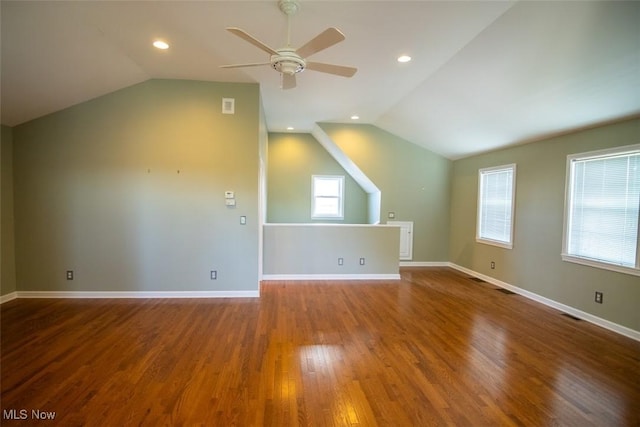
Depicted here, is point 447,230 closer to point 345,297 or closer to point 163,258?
point 345,297

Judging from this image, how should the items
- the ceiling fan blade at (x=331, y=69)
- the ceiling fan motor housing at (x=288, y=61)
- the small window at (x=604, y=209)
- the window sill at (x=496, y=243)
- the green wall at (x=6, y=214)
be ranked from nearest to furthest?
the ceiling fan motor housing at (x=288, y=61) < the ceiling fan blade at (x=331, y=69) < the small window at (x=604, y=209) < the green wall at (x=6, y=214) < the window sill at (x=496, y=243)

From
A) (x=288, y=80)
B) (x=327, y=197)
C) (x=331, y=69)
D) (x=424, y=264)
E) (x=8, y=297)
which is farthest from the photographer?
(x=327, y=197)

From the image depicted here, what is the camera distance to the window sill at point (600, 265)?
315 cm

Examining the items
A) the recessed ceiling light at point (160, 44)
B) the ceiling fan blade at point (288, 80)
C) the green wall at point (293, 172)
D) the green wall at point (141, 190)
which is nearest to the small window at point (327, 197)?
the green wall at point (293, 172)

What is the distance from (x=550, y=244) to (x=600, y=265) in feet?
2.30

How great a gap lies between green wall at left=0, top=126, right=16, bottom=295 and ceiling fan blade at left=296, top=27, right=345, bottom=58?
4.33 metres

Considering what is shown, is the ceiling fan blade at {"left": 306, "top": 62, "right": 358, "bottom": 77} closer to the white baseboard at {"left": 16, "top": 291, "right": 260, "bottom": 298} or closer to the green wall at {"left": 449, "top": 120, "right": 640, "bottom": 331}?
the white baseboard at {"left": 16, "top": 291, "right": 260, "bottom": 298}

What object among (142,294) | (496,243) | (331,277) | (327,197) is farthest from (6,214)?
(496,243)

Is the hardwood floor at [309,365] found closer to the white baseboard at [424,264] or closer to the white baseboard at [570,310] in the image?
the white baseboard at [570,310]

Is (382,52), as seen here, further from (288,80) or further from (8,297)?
(8,297)

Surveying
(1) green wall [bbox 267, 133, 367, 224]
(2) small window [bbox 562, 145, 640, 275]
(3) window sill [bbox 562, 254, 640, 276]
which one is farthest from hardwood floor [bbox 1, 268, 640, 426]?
(1) green wall [bbox 267, 133, 367, 224]

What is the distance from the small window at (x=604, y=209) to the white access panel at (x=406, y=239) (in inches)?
112

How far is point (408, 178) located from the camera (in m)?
6.39

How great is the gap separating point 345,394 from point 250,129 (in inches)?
137
